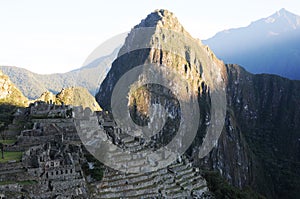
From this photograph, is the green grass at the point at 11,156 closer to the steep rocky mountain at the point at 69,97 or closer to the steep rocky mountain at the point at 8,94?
the steep rocky mountain at the point at 69,97

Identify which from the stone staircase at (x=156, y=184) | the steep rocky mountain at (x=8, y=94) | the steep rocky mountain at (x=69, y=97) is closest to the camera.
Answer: the stone staircase at (x=156, y=184)

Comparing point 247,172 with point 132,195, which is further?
point 247,172

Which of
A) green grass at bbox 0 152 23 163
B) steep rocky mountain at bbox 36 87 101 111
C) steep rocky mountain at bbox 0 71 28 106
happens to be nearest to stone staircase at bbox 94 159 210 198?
green grass at bbox 0 152 23 163

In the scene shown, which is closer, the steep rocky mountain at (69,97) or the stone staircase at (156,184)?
the stone staircase at (156,184)

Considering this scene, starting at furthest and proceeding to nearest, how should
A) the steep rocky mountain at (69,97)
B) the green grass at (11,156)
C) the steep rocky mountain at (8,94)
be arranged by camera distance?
the steep rocky mountain at (69,97)
the steep rocky mountain at (8,94)
the green grass at (11,156)

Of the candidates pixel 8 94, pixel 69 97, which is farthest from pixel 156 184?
pixel 8 94

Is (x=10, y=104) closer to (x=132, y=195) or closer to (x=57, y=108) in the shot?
(x=57, y=108)

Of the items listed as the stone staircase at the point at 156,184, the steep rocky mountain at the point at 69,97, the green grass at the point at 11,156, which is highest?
the steep rocky mountain at the point at 69,97

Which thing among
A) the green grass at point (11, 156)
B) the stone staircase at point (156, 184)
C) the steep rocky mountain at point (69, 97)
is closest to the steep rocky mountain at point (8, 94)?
the steep rocky mountain at point (69, 97)

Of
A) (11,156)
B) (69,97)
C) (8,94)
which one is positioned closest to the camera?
(11,156)

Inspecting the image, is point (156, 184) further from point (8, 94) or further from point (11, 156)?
point (8, 94)

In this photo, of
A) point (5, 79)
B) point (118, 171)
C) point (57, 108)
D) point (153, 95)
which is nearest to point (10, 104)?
point (5, 79)
